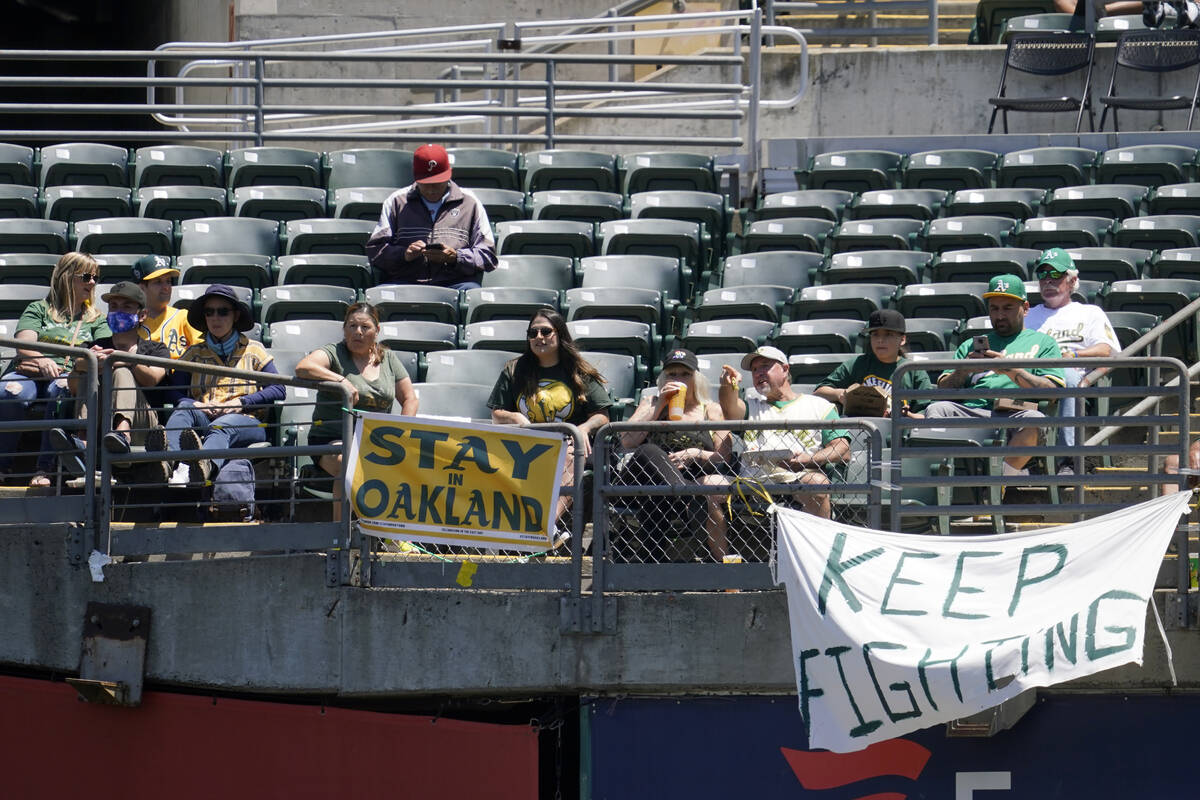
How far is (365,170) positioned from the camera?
14.4m

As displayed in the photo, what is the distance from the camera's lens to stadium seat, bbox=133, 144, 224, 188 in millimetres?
14289

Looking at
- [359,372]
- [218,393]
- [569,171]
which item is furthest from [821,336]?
[218,393]

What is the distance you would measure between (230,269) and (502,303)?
201cm

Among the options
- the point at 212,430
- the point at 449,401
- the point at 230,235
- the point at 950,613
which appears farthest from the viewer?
the point at 230,235

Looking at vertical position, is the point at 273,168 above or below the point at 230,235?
above

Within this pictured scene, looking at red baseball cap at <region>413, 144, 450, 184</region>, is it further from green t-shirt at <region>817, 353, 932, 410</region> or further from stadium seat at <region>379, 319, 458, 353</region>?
green t-shirt at <region>817, 353, 932, 410</region>

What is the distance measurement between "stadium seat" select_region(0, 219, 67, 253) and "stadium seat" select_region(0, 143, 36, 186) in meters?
1.25

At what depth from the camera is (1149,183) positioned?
46.1 feet

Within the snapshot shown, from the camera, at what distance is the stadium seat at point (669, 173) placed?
1427 cm

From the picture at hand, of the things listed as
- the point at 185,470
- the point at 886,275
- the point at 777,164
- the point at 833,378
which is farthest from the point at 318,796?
the point at 777,164

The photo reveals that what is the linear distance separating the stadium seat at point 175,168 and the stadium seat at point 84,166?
13 cm

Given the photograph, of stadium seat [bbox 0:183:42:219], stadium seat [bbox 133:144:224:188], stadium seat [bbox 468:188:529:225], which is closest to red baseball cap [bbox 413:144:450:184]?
stadium seat [bbox 468:188:529:225]

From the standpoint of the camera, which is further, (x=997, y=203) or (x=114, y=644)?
(x=997, y=203)

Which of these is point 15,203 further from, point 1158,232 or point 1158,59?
point 1158,59
